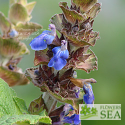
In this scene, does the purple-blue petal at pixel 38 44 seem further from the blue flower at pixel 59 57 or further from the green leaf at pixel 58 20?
the green leaf at pixel 58 20

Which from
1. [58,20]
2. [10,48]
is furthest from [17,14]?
[58,20]

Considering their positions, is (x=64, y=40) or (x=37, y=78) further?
(x=37, y=78)

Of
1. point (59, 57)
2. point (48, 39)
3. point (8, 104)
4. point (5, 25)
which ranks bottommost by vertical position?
point (8, 104)

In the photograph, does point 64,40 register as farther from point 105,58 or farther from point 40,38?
point 105,58

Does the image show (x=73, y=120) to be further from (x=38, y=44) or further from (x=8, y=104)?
(x=38, y=44)

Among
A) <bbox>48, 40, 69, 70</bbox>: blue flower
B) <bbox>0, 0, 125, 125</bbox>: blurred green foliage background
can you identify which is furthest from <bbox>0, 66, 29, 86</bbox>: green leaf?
<bbox>0, 0, 125, 125</bbox>: blurred green foliage background

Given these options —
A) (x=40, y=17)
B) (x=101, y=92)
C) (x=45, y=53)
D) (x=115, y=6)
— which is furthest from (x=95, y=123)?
(x=115, y=6)
